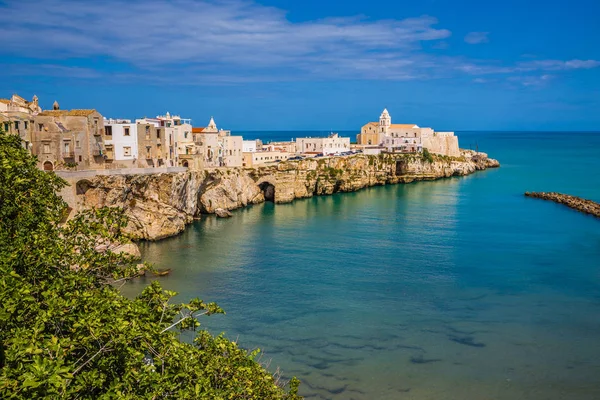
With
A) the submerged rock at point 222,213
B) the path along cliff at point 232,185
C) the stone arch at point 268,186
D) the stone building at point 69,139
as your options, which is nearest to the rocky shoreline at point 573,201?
the path along cliff at point 232,185

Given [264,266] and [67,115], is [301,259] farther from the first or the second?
[67,115]

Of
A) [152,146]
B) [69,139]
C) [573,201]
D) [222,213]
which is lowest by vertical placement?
[222,213]

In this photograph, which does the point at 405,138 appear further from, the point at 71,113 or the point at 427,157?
the point at 71,113

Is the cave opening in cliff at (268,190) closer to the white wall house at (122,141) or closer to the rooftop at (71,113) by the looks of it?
the white wall house at (122,141)

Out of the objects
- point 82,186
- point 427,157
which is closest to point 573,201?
point 427,157

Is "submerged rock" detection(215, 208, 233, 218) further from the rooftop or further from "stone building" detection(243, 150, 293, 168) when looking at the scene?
the rooftop

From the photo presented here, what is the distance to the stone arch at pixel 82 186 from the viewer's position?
37.4m

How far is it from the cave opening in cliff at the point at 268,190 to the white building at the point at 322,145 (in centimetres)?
1746

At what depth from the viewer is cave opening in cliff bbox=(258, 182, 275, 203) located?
196 feet

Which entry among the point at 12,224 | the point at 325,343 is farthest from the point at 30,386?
the point at 325,343

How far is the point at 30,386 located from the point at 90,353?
1766 millimetres

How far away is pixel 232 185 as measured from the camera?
53.2 metres

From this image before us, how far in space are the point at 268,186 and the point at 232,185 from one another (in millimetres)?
7798

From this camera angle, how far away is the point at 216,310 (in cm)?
1116
